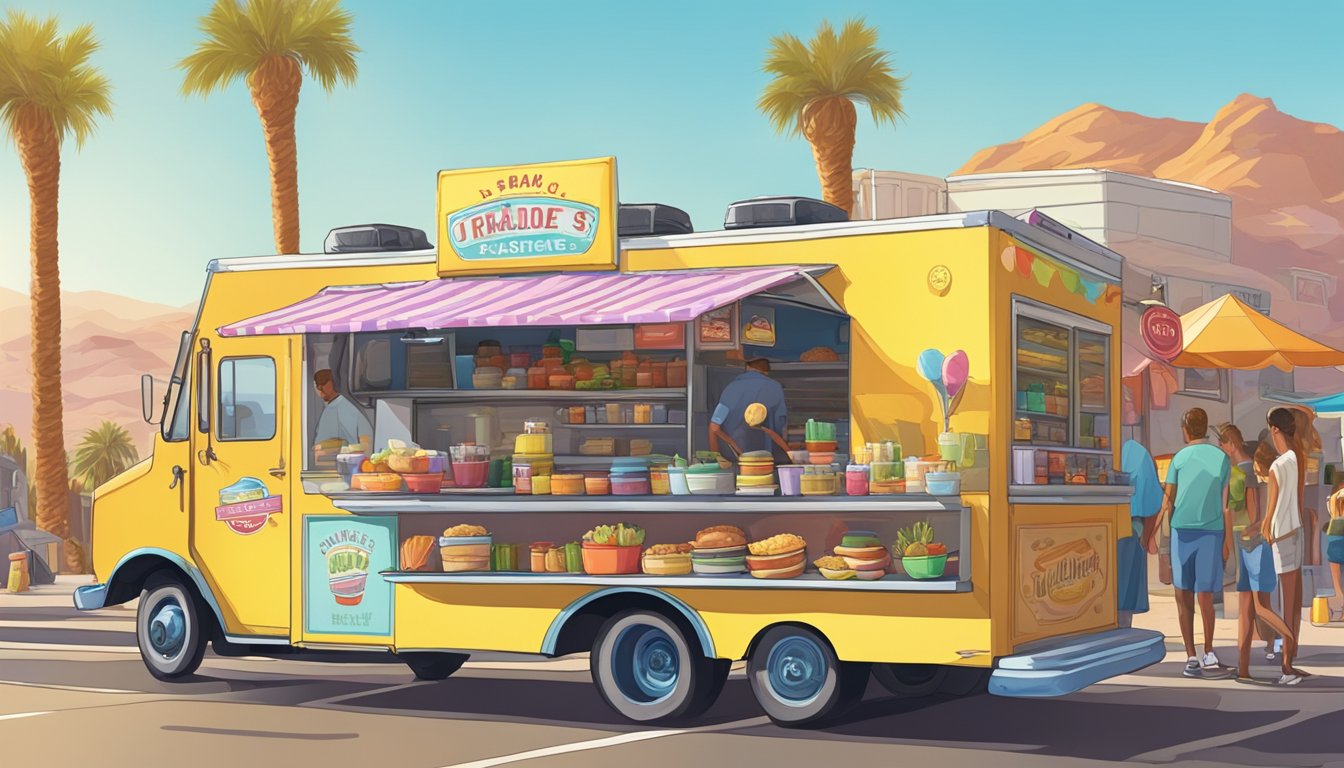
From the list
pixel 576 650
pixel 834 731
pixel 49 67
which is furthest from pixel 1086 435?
pixel 49 67

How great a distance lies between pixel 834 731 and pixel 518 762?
2.06 m

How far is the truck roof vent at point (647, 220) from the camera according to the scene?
11383mm

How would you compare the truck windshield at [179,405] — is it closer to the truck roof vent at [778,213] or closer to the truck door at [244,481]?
the truck door at [244,481]

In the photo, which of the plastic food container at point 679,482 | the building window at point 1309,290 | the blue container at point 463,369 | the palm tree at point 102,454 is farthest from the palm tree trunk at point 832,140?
the building window at point 1309,290

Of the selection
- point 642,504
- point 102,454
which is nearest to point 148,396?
point 642,504

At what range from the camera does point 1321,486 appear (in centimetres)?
Answer: 2167

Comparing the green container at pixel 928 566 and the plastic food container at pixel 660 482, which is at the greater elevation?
the plastic food container at pixel 660 482

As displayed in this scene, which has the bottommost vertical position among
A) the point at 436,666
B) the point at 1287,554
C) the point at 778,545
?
the point at 436,666

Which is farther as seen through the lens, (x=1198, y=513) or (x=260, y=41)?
(x=260, y=41)

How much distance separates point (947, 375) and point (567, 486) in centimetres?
249

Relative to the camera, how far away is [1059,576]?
10719 mm

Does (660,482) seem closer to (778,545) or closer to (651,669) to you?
(778,545)

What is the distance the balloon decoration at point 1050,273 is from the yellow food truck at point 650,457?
0.03 metres

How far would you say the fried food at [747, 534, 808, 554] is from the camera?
33.4 feet
